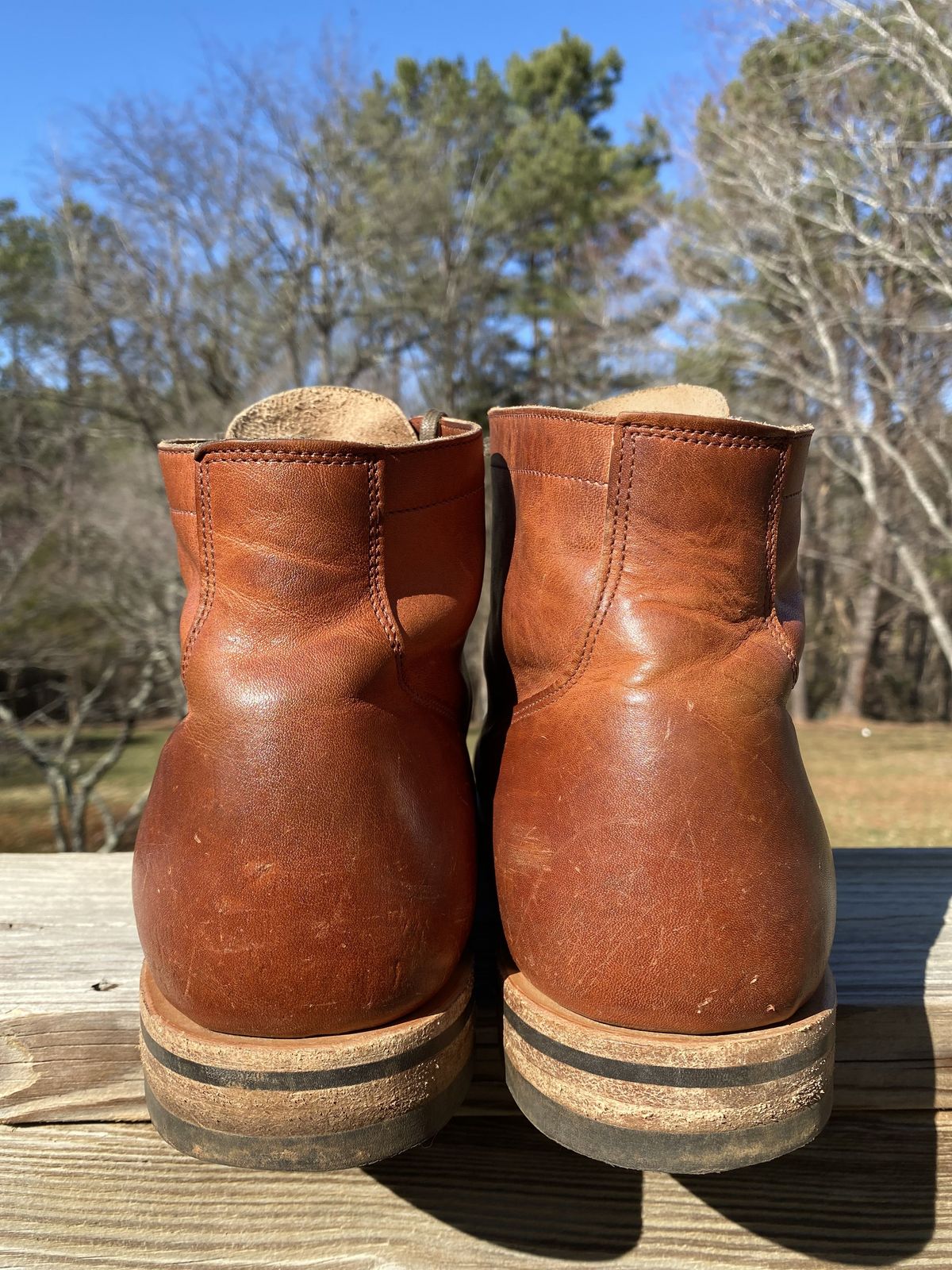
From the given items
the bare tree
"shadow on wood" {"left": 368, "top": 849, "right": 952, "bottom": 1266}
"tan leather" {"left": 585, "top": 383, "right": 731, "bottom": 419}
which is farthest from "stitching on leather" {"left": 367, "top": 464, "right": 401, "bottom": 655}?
the bare tree

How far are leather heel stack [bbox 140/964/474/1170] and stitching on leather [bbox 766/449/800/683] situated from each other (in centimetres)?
52

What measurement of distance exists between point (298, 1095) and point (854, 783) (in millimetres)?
11607

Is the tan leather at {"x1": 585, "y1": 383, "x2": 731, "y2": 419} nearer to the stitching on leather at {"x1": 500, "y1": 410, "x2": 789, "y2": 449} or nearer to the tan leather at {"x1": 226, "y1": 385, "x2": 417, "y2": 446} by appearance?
the stitching on leather at {"x1": 500, "y1": 410, "x2": 789, "y2": 449}

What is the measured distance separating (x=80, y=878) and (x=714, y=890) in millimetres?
1130

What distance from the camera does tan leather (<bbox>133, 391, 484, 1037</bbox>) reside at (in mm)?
775

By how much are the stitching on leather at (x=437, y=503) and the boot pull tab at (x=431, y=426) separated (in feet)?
0.26

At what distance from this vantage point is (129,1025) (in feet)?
3.35

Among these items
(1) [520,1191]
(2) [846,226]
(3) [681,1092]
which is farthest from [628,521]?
(2) [846,226]

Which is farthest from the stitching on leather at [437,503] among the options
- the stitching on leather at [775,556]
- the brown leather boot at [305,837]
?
the stitching on leather at [775,556]

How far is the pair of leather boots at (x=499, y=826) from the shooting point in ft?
2.48

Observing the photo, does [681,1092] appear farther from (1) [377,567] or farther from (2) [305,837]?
(1) [377,567]

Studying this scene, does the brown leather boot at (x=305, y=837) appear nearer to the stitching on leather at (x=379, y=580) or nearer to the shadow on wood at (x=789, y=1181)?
the stitching on leather at (x=379, y=580)

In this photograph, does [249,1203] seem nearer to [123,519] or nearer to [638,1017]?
[638,1017]

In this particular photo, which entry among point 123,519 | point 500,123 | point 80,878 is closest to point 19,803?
point 123,519
